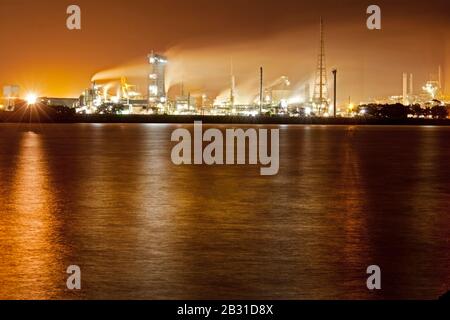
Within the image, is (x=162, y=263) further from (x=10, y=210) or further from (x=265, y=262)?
(x=10, y=210)

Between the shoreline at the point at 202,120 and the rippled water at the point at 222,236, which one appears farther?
the shoreline at the point at 202,120

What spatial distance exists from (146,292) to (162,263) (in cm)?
143

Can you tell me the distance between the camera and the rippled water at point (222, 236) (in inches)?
390

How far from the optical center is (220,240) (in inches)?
501

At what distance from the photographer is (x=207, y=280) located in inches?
398

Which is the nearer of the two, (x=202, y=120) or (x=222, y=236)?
(x=222, y=236)

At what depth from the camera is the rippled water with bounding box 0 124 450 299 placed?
991 cm

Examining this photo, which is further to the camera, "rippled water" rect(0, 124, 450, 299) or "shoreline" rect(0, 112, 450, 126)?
"shoreline" rect(0, 112, 450, 126)

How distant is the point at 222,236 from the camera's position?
13117mm

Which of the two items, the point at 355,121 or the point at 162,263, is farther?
the point at 355,121
